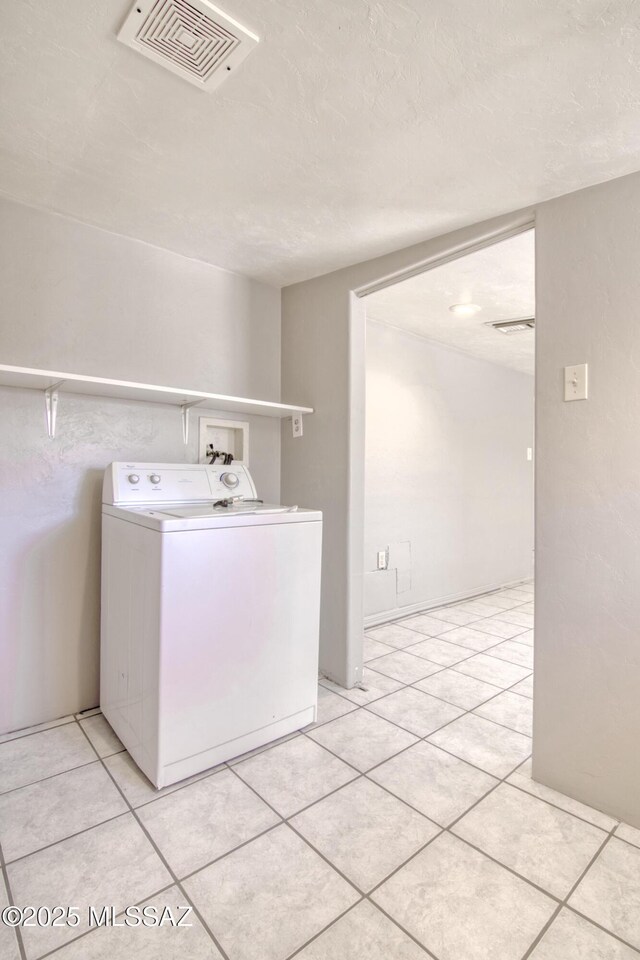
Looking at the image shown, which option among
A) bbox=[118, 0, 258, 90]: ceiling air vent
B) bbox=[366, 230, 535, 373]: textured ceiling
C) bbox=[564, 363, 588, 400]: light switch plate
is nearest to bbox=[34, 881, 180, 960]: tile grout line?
bbox=[564, 363, 588, 400]: light switch plate

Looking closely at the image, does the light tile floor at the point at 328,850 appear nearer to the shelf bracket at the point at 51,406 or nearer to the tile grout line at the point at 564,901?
the tile grout line at the point at 564,901

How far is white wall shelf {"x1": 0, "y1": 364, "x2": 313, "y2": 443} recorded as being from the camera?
1.82m

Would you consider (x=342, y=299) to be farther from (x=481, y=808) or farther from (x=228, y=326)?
(x=481, y=808)

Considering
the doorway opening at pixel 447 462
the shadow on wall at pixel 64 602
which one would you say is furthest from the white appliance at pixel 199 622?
the doorway opening at pixel 447 462

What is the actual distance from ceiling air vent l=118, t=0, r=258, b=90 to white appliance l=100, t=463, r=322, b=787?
1.25 m

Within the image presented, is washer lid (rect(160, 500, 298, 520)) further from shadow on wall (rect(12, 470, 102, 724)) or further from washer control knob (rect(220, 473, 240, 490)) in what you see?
shadow on wall (rect(12, 470, 102, 724))

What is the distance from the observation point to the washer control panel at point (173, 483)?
2.03m

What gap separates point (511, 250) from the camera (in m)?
2.24

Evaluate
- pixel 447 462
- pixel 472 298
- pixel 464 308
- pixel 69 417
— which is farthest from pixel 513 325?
pixel 69 417

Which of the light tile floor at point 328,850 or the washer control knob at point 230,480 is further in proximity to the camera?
the washer control knob at point 230,480

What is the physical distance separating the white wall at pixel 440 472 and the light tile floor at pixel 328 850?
5.19 ft

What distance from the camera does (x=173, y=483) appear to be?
2176 millimetres

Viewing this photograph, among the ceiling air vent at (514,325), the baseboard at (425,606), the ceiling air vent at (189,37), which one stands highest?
the ceiling air vent at (514,325)

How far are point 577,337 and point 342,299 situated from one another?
1.23 meters
